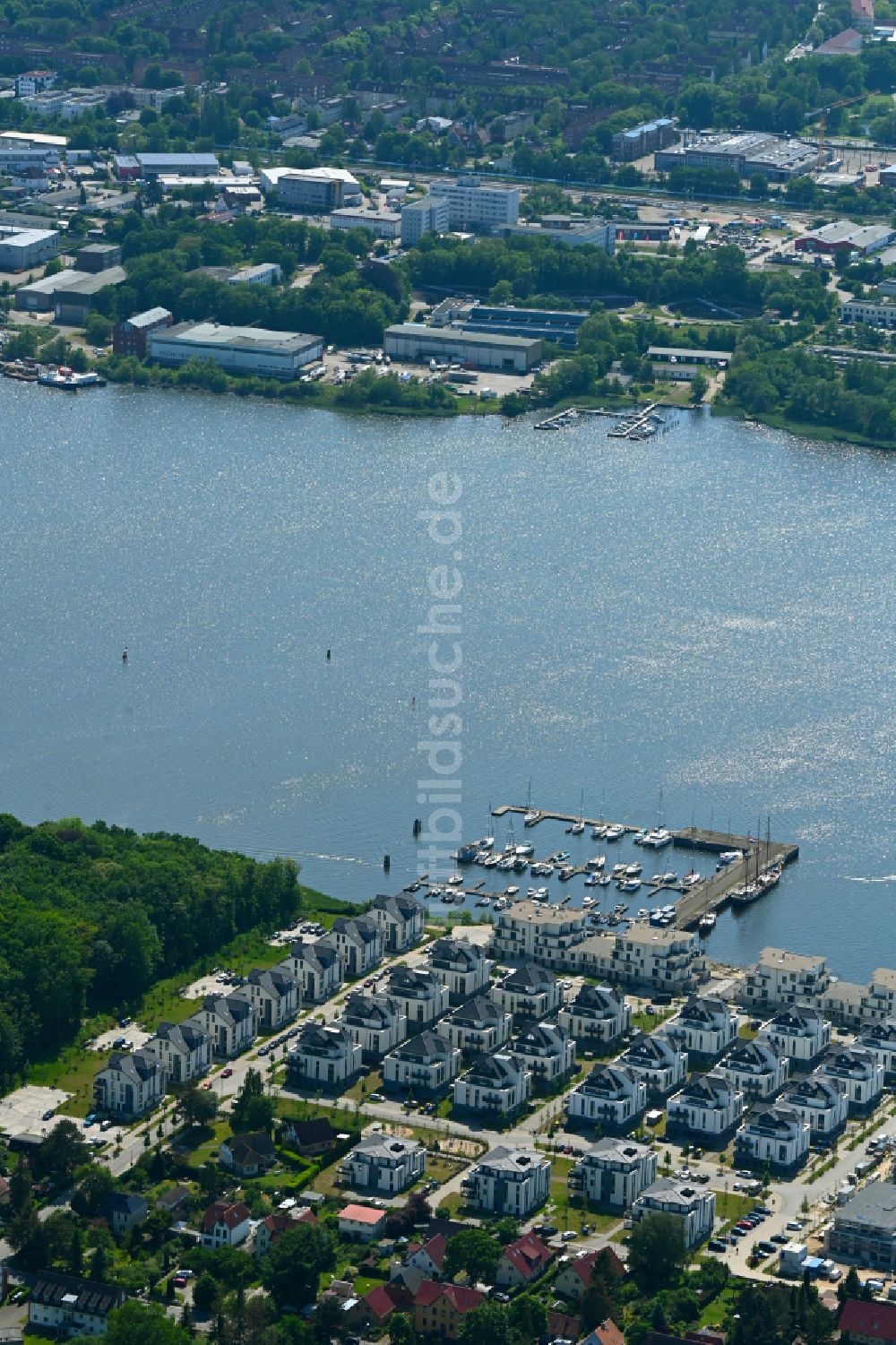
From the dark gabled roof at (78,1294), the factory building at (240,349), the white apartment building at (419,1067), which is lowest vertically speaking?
the dark gabled roof at (78,1294)

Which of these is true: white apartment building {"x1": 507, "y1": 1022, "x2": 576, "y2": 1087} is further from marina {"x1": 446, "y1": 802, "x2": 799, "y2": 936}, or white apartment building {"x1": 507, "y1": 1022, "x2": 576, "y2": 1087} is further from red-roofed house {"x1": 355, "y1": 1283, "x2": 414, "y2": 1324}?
red-roofed house {"x1": 355, "y1": 1283, "x2": 414, "y2": 1324}

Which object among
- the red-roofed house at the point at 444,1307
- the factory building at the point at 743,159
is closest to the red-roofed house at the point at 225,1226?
the red-roofed house at the point at 444,1307

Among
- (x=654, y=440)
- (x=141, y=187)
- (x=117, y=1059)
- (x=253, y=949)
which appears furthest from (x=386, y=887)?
(x=141, y=187)

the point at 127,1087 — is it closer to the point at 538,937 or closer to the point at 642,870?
the point at 538,937

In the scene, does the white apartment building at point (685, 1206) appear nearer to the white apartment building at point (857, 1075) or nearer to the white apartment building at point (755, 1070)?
the white apartment building at point (755, 1070)

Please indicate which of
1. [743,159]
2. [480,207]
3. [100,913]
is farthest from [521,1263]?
[743,159]
